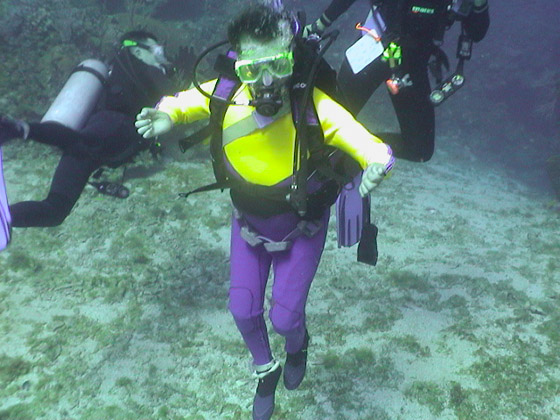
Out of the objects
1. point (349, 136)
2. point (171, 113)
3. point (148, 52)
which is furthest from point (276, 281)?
point (148, 52)

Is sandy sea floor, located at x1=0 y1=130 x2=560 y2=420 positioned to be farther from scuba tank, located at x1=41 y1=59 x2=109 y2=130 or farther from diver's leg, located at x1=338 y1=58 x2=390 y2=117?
diver's leg, located at x1=338 y1=58 x2=390 y2=117

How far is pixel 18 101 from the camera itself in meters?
8.38

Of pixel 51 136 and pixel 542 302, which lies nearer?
pixel 51 136

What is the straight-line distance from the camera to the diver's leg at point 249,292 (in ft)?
10.4

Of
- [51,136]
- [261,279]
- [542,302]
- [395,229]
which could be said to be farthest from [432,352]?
[51,136]

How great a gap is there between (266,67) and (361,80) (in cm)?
221

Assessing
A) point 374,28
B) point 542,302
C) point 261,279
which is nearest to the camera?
point 261,279

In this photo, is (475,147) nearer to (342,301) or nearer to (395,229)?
(395,229)

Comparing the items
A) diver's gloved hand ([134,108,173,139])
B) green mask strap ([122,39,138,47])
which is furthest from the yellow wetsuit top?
green mask strap ([122,39,138,47])

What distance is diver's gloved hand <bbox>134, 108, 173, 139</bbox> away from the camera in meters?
2.73

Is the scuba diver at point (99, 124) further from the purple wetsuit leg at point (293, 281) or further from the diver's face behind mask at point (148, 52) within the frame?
the purple wetsuit leg at point (293, 281)

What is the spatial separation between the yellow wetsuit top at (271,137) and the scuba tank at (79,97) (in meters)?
2.39

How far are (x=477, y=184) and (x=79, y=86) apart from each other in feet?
27.7

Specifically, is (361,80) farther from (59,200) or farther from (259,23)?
(59,200)
